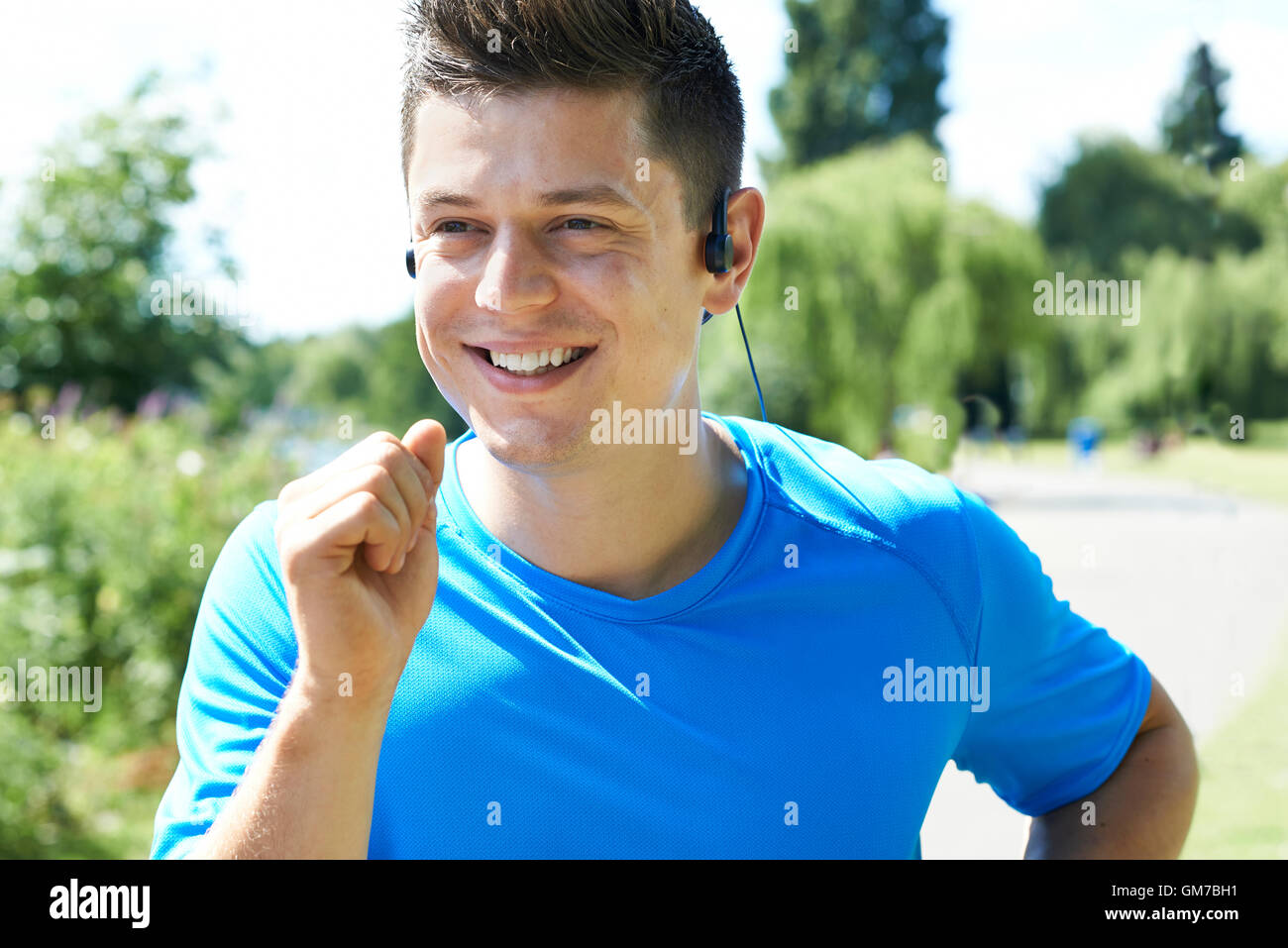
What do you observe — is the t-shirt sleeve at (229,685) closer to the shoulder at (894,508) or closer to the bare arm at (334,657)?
the bare arm at (334,657)

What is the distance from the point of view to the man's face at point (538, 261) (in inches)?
60.6

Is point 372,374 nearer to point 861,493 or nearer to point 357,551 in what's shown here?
point 861,493

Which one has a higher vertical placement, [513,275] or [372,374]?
[372,374]

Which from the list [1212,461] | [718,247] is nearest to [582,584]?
[718,247]

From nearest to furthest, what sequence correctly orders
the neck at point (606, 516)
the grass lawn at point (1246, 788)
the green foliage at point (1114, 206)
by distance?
the neck at point (606, 516) < the grass lawn at point (1246, 788) < the green foliage at point (1114, 206)

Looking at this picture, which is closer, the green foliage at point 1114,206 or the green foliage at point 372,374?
the green foliage at point 372,374

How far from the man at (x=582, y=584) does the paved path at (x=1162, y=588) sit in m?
0.55

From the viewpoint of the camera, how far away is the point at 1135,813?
6.17ft

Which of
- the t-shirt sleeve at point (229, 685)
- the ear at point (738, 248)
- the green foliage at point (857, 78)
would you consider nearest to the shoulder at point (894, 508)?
the ear at point (738, 248)

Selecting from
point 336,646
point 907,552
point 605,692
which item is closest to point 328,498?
point 336,646

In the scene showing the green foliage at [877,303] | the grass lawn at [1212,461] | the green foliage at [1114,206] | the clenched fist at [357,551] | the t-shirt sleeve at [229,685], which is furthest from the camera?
the green foliage at [1114,206]

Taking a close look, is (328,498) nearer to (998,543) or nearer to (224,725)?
(224,725)

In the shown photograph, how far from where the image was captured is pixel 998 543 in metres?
1.89

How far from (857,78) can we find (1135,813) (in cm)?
3491
